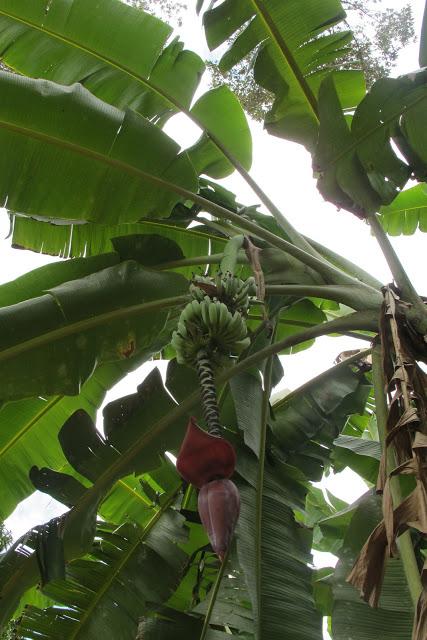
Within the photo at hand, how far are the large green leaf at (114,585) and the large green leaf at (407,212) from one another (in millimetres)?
1344

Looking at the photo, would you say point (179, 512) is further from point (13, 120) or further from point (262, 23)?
point (262, 23)

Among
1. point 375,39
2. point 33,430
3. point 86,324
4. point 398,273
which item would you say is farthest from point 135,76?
point 375,39

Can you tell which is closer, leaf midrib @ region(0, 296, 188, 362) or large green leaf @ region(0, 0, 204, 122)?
leaf midrib @ region(0, 296, 188, 362)

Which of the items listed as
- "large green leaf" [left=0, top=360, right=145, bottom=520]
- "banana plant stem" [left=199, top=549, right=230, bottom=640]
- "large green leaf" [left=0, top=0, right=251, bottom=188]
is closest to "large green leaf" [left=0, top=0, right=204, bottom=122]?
"large green leaf" [left=0, top=0, right=251, bottom=188]

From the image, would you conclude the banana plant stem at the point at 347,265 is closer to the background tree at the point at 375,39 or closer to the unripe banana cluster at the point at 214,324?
the unripe banana cluster at the point at 214,324

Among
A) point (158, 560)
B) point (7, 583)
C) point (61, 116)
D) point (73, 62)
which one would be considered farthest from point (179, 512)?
point (73, 62)

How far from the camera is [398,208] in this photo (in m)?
2.30

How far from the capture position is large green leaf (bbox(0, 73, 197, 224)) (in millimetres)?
1430

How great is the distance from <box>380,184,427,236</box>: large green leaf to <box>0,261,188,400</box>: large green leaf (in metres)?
1.12

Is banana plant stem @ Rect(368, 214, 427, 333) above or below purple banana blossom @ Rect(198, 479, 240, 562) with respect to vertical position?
above

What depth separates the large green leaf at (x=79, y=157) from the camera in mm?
1430

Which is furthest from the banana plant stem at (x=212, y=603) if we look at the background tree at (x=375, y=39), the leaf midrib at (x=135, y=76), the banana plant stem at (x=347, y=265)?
the background tree at (x=375, y=39)

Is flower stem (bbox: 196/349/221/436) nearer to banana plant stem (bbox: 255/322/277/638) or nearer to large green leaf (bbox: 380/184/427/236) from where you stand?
banana plant stem (bbox: 255/322/277/638)

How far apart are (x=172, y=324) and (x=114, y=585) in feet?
2.16
